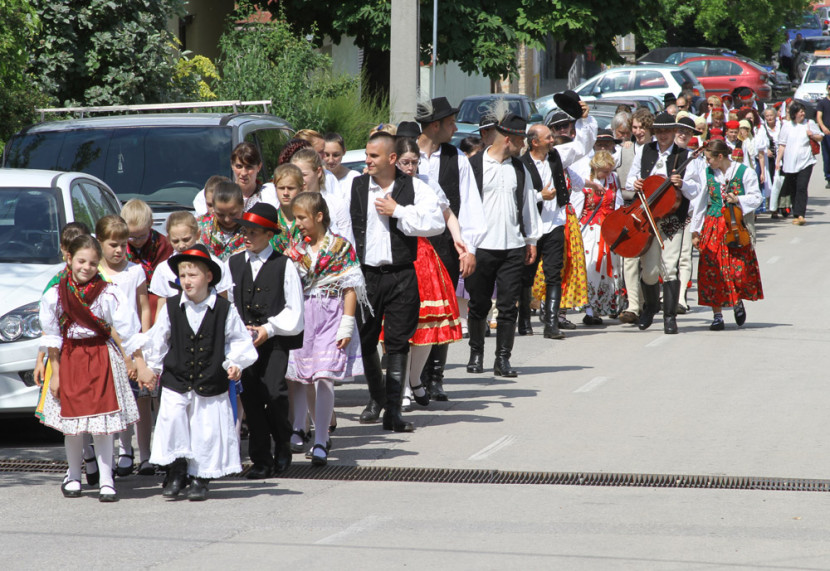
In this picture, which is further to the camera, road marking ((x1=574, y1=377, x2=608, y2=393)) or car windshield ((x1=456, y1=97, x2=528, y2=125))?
car windshield ((x1=456, y1=97, x2=528, y2=125))

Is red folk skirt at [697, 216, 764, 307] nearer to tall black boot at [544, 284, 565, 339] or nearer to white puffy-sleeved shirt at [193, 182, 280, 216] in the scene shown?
tall black boot at [544, 284, 565, 339]

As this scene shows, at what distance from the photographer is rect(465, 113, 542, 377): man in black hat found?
10664mm

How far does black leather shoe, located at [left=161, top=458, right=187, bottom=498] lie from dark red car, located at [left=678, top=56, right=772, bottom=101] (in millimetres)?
34687

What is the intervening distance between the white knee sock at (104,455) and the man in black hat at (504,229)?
14.0 feet

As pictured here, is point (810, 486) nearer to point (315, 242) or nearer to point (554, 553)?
point (554, 553)

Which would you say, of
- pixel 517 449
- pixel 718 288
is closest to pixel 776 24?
pixel 718 288

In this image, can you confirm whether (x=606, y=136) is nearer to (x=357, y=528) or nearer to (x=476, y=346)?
(x=476, y=346)

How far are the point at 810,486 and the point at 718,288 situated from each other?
20.7 ft

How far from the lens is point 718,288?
13.5m

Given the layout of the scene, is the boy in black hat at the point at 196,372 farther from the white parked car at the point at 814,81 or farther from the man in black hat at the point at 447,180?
the white parked car at the point at 814,81

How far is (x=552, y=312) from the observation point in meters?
13.2

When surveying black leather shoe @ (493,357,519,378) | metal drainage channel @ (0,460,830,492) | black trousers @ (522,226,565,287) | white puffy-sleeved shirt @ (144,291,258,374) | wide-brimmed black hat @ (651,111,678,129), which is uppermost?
wide-brimmed black hat @ (651,111,678,129)

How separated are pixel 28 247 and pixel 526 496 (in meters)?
3.97

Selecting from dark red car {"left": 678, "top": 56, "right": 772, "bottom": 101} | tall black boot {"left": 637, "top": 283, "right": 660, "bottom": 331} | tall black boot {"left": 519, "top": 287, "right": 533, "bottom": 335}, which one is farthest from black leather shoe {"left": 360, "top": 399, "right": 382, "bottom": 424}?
dark red car {"left": 678, "top": 56, "right": 772, "bottom": 101}
